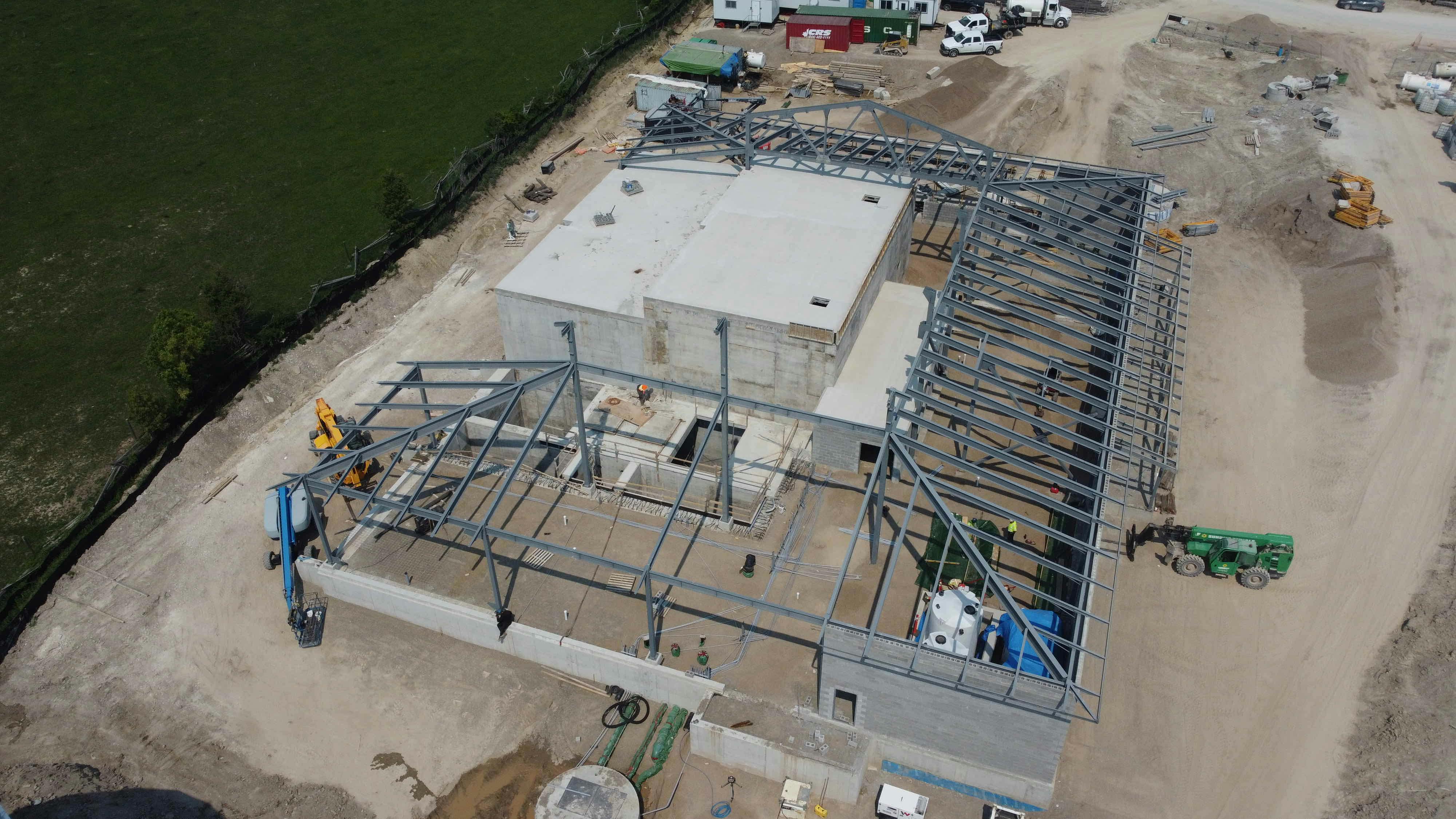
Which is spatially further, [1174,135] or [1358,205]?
[1174,135]

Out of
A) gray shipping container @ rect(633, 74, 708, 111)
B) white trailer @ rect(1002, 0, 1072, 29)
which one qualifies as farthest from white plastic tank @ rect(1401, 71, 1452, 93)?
gray shipping container @ rect(633, 74, 708, 111)

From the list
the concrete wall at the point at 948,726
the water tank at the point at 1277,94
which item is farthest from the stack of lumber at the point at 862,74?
the concrete wall at the point at 948,726

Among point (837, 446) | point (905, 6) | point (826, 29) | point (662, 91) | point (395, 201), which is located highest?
point (905, 6)

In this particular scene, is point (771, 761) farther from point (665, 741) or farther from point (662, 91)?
point (662, 91)

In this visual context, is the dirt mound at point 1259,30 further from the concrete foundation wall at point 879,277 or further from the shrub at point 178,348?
the shrub at point 178,348

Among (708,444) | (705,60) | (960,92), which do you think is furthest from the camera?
(705,60)

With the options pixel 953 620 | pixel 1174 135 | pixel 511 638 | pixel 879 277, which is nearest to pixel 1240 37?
pixel 1174 135

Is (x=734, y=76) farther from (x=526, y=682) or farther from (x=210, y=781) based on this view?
(x=210, y=781)
